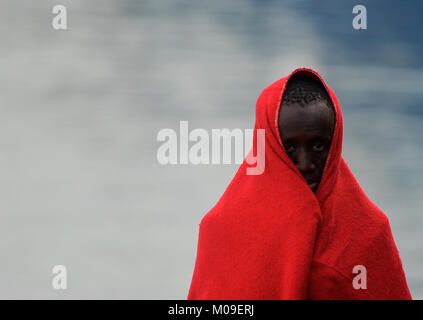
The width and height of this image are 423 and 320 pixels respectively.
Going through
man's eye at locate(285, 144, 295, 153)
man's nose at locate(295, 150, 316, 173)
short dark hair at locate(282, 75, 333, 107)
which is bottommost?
man's nose at locate(295, 150, 316, 173)

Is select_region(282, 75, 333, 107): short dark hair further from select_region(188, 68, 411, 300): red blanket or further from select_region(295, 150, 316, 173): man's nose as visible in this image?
select_region(295, 150, 316, 173): man's nose

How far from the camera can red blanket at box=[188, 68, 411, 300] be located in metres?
1.33

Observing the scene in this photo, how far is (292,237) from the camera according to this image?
1331 millimetres

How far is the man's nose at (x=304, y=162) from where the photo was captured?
137 centimetres

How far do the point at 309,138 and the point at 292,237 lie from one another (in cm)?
24

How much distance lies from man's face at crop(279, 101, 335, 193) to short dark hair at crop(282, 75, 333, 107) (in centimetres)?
2

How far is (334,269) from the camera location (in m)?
1.33

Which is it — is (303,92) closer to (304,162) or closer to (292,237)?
(304,162)

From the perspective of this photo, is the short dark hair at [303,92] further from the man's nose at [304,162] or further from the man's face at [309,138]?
the man's nose at [304,162]

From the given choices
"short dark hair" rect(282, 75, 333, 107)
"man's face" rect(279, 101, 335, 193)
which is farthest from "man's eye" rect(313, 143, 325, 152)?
"short dark hair" rect(282, 75, 333, 107)

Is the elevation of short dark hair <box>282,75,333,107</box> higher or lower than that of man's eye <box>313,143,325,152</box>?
higher

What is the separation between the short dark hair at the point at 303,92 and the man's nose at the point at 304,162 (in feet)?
0.42
